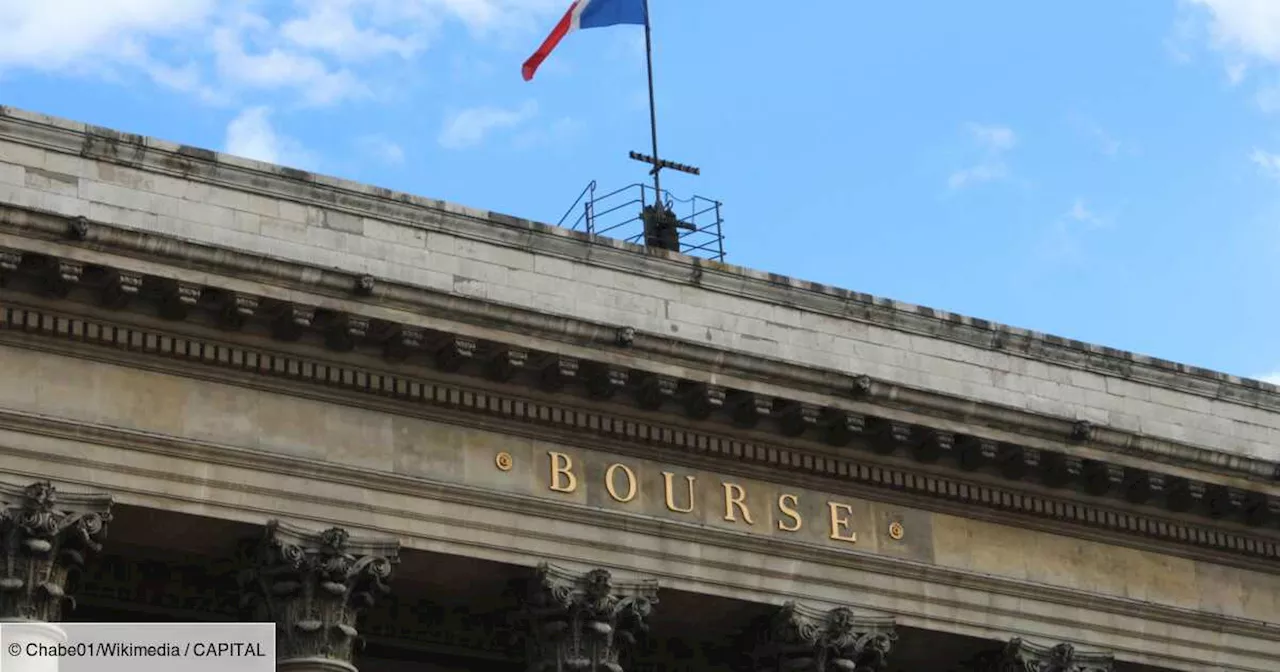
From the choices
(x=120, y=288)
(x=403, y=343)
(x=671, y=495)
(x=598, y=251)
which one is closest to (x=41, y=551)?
(x=120, y=288)

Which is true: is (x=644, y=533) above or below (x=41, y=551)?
above

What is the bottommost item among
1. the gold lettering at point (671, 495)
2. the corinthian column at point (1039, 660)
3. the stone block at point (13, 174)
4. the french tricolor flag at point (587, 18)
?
the corinthian column at point (1039, 660)

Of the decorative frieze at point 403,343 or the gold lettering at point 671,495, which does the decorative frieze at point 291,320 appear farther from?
the gold lettering at point 671,495

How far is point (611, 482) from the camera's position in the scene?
40.9 meters

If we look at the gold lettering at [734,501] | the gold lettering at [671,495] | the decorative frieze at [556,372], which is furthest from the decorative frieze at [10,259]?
the gold lettering at [734,501]

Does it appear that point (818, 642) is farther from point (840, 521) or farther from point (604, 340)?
point (604, 340)

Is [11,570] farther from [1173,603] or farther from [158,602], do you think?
[1173,603]

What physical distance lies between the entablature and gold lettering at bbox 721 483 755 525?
377 millimetres

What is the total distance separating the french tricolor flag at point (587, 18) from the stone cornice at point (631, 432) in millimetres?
9479

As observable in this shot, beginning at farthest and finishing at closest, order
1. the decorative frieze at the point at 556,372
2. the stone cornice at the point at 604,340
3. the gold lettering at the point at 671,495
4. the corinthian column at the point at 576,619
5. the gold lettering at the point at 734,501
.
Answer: the gold lettering at the point at 734,501 < the gold lettering at the point at 671,495 < the decorative frieze at the point at 556,372 < the corinthian column at the point at 576,619 < the stone cornice at the point at 604,340

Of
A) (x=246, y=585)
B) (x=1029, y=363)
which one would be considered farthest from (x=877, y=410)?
(x=246, y=585)

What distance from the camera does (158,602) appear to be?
39469 mm

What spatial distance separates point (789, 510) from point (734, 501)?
0.86 m

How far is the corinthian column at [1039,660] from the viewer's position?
141 ft
